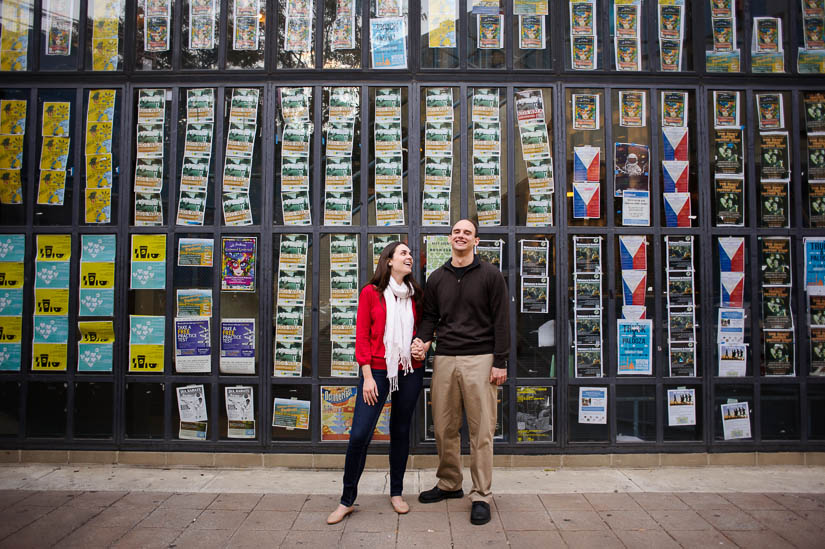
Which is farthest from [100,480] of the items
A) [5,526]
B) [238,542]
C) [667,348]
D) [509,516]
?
[667,348]

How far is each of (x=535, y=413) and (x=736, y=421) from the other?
2.07m

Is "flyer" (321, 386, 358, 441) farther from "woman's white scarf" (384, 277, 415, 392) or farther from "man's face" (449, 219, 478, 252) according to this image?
"man's face" (449, 219, 478, 252)

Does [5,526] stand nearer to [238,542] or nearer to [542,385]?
[238,542]

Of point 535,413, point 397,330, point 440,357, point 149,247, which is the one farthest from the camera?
point 149,247

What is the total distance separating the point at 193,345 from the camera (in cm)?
588

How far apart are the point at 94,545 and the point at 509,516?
3.10 metres

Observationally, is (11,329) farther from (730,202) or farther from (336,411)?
(730,202)

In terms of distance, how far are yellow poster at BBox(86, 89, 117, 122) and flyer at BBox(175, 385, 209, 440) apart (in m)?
2.93

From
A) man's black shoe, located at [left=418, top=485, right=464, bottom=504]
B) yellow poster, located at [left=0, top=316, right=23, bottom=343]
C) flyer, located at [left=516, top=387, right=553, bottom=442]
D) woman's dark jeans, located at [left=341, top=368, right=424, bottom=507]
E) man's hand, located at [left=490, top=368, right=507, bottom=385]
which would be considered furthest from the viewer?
yellow poster, located at [left=0, top=316, right=23, bottom=343]

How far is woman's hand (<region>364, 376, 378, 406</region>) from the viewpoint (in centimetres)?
456

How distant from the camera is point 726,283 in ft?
19.5

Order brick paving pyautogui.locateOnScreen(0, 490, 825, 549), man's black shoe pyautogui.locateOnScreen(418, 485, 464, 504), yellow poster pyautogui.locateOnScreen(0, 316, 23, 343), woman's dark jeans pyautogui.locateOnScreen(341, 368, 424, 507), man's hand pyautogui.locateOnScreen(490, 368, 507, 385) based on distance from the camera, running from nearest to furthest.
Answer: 1. brick paving pyautogui.locateOnScreen(0, 490, 825, 549)
2. woman's dark jeans pyautogui.locateOnScreen(341, 368, 424, 507)
3. man's hand pyautogui.locateOnScreen(490, 368, 507, 385)
4. man's black shoe pyautogui.locateOnScreen(418, 485, 464, 504)
5. yellow poster pyautogui.locateOnScreen(0, 316, 23, 343)

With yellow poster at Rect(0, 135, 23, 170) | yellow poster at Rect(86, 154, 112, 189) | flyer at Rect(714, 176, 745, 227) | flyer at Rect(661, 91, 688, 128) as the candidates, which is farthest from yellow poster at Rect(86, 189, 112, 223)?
flyer at Rect(714, 176, 745, 227)

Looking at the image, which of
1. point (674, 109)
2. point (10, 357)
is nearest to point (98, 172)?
point (10, 357)
